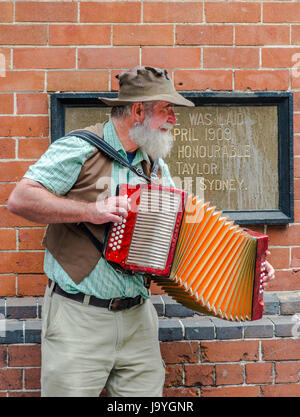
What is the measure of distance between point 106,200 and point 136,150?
1.32 feet

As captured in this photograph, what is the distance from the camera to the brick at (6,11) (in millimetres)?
3115

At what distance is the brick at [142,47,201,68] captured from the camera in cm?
317

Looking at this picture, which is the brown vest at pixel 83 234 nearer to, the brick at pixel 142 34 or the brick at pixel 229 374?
the brick at pixel 142 34

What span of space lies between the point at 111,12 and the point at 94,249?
1.55m

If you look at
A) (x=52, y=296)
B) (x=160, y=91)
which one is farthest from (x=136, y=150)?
(x=52, y=296)

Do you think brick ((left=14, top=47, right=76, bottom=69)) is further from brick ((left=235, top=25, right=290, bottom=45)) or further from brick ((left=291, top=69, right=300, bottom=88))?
brick ((left=291, top=69, right=300, bottom=88))

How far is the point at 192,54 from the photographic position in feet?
10.5

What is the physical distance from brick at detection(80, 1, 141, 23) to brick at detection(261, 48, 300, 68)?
78 centimetres

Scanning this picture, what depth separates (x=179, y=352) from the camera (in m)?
3.14

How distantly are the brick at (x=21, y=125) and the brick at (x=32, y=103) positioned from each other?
0.03m

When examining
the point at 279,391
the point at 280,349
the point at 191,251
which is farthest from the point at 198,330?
the point at 191,251

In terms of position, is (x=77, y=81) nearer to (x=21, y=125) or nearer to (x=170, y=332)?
(x=21, y=125)

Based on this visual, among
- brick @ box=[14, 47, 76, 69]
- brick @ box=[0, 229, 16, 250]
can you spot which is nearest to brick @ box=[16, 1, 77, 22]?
brick @ box=[14, 47, 76, 69]

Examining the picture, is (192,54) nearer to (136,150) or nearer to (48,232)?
(136,150)
